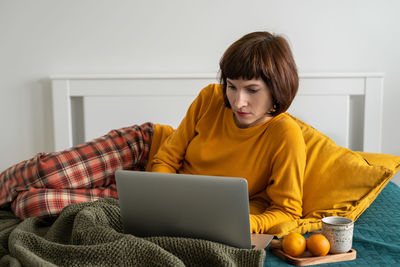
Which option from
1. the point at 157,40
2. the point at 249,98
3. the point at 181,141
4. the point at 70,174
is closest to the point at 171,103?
the point at 157,40

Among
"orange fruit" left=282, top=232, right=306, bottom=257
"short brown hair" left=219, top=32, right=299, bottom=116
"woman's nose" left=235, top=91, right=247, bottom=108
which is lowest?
"orange fruit" left=282, top=232, right=306, bottom=257

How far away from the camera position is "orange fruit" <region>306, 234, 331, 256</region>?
1.01m

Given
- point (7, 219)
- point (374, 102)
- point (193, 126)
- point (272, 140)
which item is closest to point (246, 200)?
point (272, 140)

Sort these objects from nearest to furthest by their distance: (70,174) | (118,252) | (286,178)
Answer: (118,252), (286,178), (70,174)

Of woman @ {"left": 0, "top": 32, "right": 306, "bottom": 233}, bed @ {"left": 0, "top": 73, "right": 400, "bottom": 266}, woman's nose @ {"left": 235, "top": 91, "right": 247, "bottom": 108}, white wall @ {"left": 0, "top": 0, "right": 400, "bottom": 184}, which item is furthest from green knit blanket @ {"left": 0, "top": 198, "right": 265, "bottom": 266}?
white wall @ {"left": 0, "top": 0, "right": 400, "bottom": 184}

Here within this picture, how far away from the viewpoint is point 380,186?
4.65 ft

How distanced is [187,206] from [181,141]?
0.63 m

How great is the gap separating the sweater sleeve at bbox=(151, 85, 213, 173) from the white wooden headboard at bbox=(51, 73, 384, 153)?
25.9 inches

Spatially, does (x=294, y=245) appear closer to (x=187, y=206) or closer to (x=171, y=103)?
(x=187, y=206)

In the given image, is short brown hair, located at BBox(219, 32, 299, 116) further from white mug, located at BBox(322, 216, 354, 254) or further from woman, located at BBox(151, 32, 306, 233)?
white mug, located at BBox(322, 216, 354, 254)

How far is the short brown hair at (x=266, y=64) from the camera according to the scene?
4.28 ft

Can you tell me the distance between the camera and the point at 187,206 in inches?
37.8

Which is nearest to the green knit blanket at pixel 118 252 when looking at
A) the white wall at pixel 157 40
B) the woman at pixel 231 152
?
the woman at pixel 231 152

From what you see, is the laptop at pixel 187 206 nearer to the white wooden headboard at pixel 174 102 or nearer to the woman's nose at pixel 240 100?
the woman's nose at pixel 240 100
